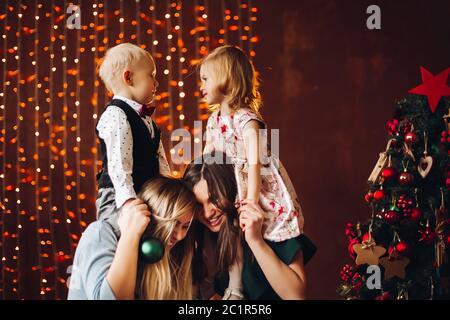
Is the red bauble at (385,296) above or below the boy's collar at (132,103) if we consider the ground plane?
below

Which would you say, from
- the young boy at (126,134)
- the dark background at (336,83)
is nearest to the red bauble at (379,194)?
the dark background at (336,83)

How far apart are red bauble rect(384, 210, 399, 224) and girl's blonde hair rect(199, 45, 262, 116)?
731 mm

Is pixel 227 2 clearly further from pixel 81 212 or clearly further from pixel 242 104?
pixel 81 212

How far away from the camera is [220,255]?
260 cm

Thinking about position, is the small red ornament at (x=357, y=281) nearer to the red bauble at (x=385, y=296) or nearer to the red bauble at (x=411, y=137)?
the red bauble at (x=385, y=296)

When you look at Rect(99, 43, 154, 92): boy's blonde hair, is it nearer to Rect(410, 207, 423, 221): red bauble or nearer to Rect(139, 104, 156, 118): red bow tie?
Rect(139, 104, 156, 118): red bow tie

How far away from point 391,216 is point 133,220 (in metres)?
1.10

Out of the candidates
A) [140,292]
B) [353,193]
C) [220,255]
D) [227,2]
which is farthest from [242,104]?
[353,193]

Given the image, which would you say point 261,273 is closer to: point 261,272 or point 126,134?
point 261,272

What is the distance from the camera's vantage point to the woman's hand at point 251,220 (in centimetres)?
253

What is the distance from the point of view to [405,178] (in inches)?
113

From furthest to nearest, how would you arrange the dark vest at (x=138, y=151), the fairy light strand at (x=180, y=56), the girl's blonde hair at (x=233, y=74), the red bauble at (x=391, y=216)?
the fairy light strand at (x=180, y=56), the red bauble at (x=391, y=216), the girl's blonde hair at (x=233, y=74), the dark vest at (x=138, y=151)

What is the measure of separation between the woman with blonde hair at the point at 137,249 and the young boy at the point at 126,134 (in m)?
0.06

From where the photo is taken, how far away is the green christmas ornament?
8.02 ft
